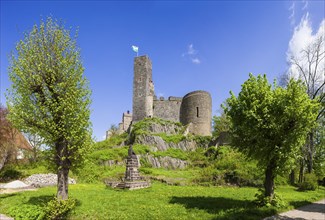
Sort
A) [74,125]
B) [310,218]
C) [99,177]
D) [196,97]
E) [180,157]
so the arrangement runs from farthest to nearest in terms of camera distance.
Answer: [196,97] → [180,157] → [99,177] → [74,125] → [310,218]

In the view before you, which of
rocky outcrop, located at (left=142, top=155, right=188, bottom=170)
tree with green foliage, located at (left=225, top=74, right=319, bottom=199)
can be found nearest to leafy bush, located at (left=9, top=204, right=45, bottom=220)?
tree with green foliage, located at (left=225, top=74, right=319, bottom=199)

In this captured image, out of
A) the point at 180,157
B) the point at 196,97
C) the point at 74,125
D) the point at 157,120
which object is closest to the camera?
the point at 74,125

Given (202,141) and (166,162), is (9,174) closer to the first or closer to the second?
(166,162)

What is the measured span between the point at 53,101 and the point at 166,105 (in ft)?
131

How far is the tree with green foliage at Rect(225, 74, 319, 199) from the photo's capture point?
13539mm

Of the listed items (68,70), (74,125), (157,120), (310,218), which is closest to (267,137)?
(310,218)

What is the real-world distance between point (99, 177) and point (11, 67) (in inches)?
674

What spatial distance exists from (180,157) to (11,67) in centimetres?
2868

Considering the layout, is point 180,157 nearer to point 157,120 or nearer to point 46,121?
point 157,120

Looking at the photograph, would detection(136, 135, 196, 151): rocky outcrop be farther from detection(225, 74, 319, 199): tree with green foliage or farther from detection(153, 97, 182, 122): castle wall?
detection(225, 74, 319, 199): tree with green foliage

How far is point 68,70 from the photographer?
14023mm

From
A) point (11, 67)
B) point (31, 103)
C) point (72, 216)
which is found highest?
point (11, 67)

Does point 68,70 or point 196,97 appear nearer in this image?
point 68,70

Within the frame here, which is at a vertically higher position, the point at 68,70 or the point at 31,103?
the point at 68,70
